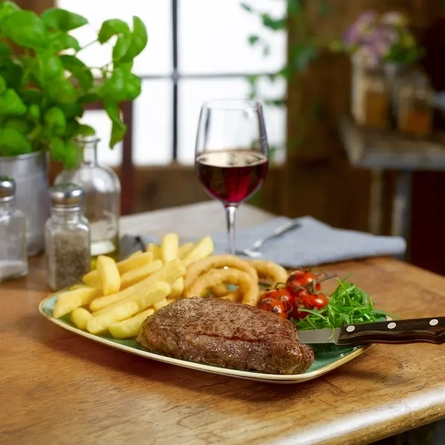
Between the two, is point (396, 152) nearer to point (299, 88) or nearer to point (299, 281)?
point (299, 88)

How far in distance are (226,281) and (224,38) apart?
90.3 inches

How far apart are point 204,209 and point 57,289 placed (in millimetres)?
601

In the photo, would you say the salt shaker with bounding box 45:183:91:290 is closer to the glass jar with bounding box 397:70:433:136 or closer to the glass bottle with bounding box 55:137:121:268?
the glass bottle with bounding box 55:137:121:268

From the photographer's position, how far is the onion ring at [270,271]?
121 centimetres

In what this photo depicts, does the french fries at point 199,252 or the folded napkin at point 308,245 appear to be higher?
the french fries at point 199,252

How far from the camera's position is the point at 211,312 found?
3.15 ft

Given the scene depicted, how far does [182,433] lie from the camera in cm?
82

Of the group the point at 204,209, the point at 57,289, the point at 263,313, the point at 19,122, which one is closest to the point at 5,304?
the point at 57,289

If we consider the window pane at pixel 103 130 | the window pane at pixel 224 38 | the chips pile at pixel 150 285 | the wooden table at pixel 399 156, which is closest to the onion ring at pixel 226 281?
the chips pile at pixel 150 285

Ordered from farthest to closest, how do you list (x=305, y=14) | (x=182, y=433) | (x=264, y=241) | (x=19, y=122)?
(x=305, y=14), (x=264, y=241), (x=19, y=122), (x=182, y=433)

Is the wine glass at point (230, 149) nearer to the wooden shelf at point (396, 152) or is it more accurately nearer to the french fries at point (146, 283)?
the french fries at point (146, 283)

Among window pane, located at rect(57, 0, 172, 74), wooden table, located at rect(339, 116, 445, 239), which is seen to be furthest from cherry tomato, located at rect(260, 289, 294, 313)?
window pane, located at rect(57, 0, 172, 74)

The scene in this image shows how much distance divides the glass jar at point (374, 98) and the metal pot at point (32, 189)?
5.79 ft

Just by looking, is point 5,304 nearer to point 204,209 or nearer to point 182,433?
point 182,433
